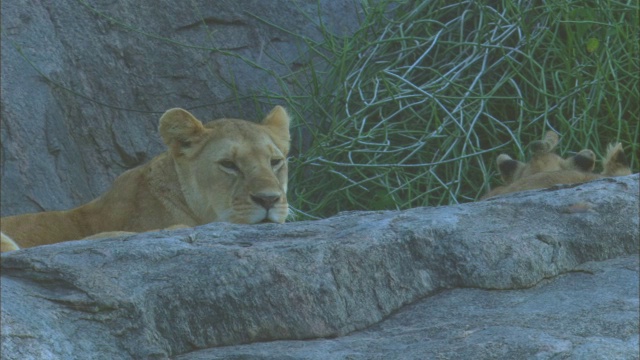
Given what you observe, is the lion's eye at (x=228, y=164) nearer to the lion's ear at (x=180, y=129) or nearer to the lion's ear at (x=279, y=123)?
the lion's ear at (x=180, y=129)

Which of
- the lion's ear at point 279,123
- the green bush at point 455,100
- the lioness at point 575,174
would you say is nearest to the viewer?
the lioness at point 575,174

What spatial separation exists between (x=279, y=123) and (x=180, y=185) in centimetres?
56

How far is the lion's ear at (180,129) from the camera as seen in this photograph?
523 cm

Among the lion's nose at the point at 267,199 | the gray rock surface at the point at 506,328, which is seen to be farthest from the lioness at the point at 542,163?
the gray rock surface at the point at 506,328

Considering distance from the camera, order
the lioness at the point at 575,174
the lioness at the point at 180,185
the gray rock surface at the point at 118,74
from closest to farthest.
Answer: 1. the lioness at the point at 575,174
2. the lioness at the point at 180,185
3. the gray rock surface at the point at 118,74

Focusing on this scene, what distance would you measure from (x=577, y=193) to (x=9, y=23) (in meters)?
3.54

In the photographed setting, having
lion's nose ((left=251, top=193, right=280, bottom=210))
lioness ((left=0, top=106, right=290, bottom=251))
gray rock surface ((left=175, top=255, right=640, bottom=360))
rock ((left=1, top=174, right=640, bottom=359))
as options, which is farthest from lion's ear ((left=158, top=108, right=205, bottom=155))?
gray rock surface ((left=175, top=255, right=640, bottom=360))

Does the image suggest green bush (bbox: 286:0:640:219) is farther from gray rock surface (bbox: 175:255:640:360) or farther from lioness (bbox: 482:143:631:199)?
gray rock surface (bbox: 175:255:640:360)

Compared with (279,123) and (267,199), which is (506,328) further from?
(279,123)

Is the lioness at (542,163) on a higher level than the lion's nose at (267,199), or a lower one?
lower

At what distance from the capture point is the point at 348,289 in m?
3.25

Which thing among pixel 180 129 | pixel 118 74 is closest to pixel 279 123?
pixel 180 129

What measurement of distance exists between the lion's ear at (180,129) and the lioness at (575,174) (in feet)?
4.17

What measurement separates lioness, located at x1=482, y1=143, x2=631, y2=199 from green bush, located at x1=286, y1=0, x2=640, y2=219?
1074 millimetres
